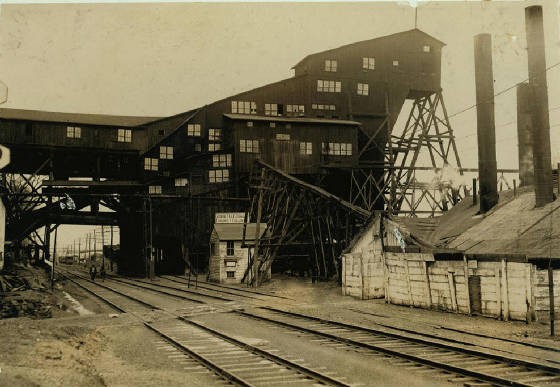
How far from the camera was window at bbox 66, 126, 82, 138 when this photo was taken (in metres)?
42.7

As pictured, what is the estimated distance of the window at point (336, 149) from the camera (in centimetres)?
4334

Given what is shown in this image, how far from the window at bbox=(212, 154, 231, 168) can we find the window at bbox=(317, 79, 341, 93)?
10179 mm

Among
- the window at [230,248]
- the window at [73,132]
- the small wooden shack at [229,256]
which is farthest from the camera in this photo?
the window at [73,132]

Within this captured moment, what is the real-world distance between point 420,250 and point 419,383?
36.1 feet

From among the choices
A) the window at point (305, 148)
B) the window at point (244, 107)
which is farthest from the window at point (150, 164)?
the window at point (305, 148)

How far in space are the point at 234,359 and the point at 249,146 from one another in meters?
32.7

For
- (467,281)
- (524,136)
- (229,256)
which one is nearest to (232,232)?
(229,256)

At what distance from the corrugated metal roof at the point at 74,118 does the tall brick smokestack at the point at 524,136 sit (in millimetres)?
30986

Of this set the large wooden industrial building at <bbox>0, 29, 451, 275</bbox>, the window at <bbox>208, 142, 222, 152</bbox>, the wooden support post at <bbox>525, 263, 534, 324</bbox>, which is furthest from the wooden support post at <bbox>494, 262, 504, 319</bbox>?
the window at <bbox>208, 142, 222, 152</bbox>

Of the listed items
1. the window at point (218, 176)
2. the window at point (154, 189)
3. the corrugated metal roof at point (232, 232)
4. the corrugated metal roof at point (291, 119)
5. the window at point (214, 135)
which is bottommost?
the corrugated metal roof at point (232, 232)

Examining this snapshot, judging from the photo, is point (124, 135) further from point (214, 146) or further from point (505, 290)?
point (505, 290)

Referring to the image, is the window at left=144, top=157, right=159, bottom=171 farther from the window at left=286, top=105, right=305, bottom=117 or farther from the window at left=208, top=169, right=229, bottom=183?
the window at left=286, top=105, right=305, bottom=117

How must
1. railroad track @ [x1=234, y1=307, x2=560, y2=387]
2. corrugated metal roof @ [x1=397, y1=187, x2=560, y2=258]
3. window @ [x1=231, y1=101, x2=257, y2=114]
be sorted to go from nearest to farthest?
railroad track @ [x1=234, y1=307, x2=560, y2=387] → corrugated metal roof @ [x1=397, y1=187, x2=560, y2=258] → window @ [x1=231, y1=101, x2=257, y2=114]

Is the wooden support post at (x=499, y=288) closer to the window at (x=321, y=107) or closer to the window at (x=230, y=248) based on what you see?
the window at (x=230, y=248)
